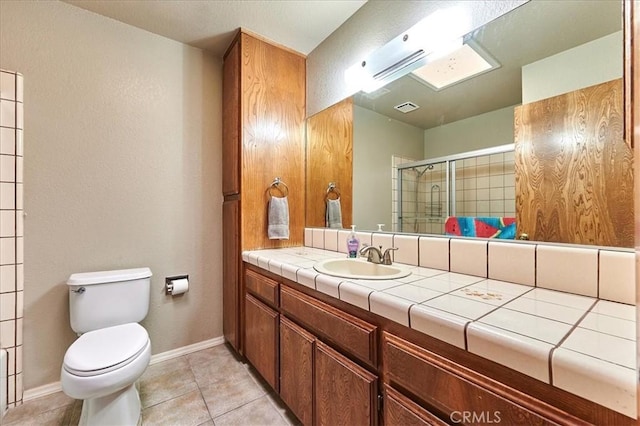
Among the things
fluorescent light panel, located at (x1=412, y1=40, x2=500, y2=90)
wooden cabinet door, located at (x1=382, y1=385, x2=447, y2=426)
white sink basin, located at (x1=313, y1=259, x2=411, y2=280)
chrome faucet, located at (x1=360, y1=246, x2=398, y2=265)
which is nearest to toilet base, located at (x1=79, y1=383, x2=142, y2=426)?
white sink basin, located at (x1=313, y1=259, x2=411, y2=280)

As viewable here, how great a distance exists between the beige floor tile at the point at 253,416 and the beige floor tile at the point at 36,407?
0.93m

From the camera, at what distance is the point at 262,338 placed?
155 cm

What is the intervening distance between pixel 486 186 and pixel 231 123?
5.66ft

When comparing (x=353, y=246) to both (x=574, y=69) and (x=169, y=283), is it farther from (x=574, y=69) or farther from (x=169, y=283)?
(x=169, y=283)

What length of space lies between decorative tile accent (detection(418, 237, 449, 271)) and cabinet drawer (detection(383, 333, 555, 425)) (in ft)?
1.82

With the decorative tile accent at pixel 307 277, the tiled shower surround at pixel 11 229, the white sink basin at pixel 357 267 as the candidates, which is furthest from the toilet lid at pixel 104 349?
the white sink basin at pixel 357 267

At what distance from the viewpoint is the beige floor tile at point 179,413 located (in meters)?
1.36

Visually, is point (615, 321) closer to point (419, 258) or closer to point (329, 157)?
point (419, 258)

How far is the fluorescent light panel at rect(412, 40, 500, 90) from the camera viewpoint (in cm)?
122

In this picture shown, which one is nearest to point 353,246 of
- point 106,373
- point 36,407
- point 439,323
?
point 439,323

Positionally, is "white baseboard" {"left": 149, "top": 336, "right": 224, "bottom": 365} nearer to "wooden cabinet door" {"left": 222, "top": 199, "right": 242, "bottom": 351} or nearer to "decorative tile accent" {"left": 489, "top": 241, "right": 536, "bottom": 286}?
"wooden cabinet door" {"left": 222, "top": 199, "right": 242, "bottom": 351}

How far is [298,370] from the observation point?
1229 mm

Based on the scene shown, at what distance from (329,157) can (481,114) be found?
1083 mm

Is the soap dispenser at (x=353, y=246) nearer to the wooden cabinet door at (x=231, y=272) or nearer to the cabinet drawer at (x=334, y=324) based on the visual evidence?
the cabinet drawer at (x=334, y=324)
